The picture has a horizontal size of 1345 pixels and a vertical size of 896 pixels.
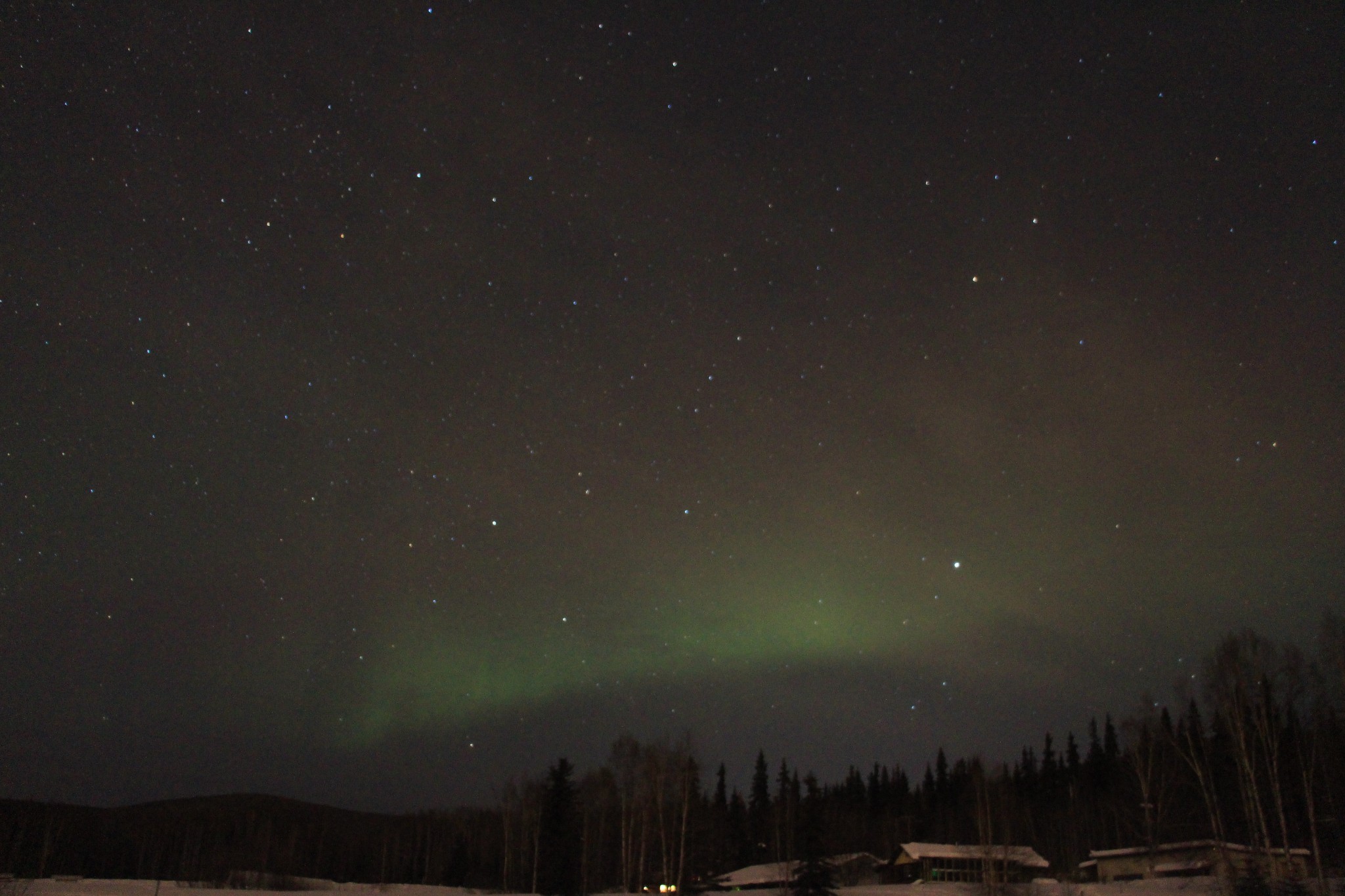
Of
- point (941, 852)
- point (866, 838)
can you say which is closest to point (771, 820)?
point (866, 838)

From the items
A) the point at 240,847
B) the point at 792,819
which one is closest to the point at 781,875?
the point at 792,819

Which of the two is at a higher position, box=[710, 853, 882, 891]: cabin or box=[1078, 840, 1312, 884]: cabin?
box=[1078, 840, 1312, 884]: cabin

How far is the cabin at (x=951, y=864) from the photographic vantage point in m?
66.8

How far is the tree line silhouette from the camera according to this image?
133 feet

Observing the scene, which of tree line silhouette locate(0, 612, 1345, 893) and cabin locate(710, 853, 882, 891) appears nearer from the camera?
tree line silhouette locate(0, 612, 1345, 893)

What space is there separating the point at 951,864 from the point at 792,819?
12434 mm

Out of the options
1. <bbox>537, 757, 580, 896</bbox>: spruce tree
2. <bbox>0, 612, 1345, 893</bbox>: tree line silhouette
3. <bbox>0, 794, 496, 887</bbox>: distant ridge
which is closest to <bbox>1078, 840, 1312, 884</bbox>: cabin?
<bbox>0, 612, 1345, 893</bbox>: tree line silhouette

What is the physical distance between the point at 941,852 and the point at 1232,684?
38.6 m

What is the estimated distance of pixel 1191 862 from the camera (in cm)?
5169

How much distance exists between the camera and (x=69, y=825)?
9888 centimetres

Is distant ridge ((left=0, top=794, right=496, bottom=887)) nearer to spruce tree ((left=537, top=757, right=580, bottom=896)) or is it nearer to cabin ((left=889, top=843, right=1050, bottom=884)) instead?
spruce tree ((left=537, top=757, right=580, bottom=896))

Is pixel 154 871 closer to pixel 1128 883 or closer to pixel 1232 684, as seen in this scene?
pixel 1128 883

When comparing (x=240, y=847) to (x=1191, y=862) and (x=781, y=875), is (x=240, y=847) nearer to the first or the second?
(x=781, y=875)

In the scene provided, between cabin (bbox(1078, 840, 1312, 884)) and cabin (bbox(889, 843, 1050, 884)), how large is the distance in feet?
14.7
